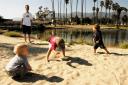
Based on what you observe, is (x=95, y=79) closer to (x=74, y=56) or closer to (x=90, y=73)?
(x=90, y=73)

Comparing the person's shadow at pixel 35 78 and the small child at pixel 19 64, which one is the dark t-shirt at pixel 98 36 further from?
the small child at pixel 19 64

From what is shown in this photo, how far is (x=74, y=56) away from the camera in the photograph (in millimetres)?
11070

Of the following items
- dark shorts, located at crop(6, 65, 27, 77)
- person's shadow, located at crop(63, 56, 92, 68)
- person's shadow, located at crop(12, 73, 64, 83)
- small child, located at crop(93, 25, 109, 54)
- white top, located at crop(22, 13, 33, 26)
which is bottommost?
person's shadow, located at crop(12, 73, 64, 83)

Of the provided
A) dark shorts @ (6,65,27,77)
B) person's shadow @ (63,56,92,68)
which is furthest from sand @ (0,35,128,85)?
dark shorts @ (6,65,27,77)

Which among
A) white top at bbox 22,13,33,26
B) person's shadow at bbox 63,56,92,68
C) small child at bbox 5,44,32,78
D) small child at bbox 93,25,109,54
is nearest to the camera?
small child at bbox 5,44,32,78

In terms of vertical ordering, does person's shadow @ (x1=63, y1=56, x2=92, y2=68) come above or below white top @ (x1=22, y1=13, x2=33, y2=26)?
below

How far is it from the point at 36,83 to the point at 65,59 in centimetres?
307

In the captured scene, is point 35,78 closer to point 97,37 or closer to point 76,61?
point 76,61

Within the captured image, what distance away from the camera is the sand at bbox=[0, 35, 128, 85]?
25.1 ft

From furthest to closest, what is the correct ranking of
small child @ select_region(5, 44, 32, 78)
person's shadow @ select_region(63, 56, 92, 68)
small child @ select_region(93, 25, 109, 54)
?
small child @ select_region(93, 25, 109, 54) → person's shadow @ select_region(63, 56, 92, 68) → small child @ select_region(5, 44, 32, 78)

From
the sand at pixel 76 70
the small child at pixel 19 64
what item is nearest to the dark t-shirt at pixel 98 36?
the sand at pixel 76 70

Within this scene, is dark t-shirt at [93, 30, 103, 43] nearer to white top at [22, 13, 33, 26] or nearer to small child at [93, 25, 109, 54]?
small child at [93, 25, 109, 54]

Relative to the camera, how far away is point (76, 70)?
881 cm

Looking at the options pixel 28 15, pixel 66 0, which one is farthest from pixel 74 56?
pixel 66 0
